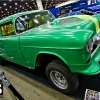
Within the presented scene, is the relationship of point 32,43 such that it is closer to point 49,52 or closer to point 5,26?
point 49,52

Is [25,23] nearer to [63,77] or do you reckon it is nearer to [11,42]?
[11,42]

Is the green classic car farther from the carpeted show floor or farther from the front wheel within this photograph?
the carpeted show floor

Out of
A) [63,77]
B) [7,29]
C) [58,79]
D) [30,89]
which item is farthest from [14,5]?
[63,77]

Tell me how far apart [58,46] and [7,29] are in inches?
78.9

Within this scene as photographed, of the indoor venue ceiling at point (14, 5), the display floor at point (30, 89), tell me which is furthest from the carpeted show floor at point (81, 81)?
the indoor venue ceiling at point (14, 5)

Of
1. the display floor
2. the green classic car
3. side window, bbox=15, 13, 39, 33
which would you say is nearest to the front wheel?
the green classic car

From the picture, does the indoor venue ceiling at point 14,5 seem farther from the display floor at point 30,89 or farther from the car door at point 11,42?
the display floor at point 30,89

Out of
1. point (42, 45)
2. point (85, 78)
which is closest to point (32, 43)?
point (42, 45)

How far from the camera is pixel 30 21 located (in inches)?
119

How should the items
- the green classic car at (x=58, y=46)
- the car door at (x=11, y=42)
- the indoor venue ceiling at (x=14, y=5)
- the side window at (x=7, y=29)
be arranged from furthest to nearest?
the indoor venue ceiling at (x=14, y=5) → the side window at (x=7, y=29) → the car door at (x=11, y=42) → the green classic car at (x=58, y=46)

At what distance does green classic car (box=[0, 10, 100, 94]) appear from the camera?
6.05ft

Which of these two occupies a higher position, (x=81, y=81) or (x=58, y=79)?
(x=58, y=79)

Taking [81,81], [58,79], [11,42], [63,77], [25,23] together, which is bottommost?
[81,81]

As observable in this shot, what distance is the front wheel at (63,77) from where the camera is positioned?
83.0 inches
